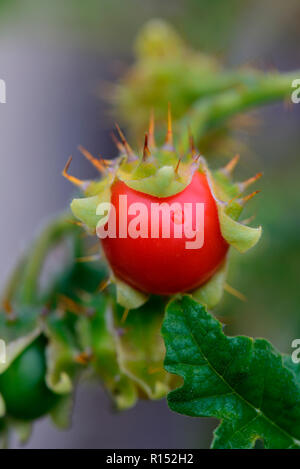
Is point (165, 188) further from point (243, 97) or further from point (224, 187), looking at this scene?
point (243, 97)

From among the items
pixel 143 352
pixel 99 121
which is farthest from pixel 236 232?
pixel 99 121

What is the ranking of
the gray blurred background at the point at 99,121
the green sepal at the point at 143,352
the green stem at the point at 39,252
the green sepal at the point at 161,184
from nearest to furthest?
the green sepal at the point at 161,184 < the green sepal at the point at 143,352 < the green stem at the point at 39,252 < the gray blurred background at the point at 99,121

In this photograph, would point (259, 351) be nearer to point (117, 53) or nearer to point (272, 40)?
point (272, 40)

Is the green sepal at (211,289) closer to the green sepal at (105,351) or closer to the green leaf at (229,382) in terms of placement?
the green leaf at (229,382)

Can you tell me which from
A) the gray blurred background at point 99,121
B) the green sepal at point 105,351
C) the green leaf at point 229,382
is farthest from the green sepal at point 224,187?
the gray blurred background at point 99,121

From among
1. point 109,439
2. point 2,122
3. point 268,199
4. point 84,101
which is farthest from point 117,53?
point 109,439

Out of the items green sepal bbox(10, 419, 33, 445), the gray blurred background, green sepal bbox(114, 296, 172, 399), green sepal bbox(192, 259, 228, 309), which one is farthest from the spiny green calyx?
the gray blurred background

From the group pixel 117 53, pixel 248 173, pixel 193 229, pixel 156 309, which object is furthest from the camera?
pixel 117 53
